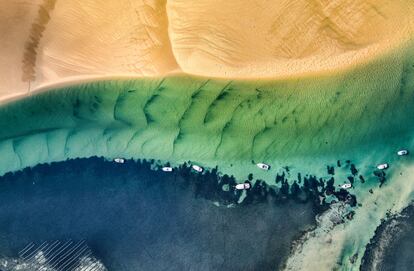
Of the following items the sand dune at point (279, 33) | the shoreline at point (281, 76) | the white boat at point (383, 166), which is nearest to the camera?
the sand dune at point (279, 33)

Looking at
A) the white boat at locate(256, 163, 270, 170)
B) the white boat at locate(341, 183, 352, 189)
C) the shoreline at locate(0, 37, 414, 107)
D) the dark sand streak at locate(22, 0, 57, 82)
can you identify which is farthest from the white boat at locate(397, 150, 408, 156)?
the dark sand streak at locate(22, 0, 57, 82)

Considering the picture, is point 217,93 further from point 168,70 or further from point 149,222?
point 149,222

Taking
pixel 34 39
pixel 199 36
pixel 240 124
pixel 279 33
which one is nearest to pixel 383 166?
pixel 240 124

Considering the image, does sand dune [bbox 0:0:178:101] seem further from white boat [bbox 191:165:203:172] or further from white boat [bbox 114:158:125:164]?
white boat [bbox 191:165:203:172]

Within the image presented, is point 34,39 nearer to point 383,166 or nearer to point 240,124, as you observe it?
point 240,124

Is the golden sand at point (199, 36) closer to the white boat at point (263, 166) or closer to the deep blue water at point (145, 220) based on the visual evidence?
the white boat at point (263, 166)

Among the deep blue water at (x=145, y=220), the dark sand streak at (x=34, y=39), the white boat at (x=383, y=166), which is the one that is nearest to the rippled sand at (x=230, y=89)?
the dark sand streak at (x=34, y=39)

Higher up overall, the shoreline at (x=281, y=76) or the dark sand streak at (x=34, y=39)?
the dark sand streak at (x=34, y=39)
